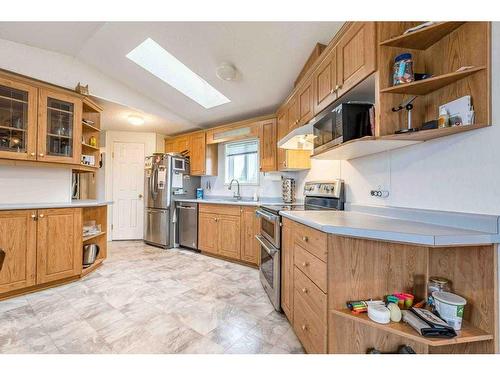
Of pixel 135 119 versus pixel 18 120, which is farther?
pixel 135 119

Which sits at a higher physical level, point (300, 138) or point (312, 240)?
point (300, 138)

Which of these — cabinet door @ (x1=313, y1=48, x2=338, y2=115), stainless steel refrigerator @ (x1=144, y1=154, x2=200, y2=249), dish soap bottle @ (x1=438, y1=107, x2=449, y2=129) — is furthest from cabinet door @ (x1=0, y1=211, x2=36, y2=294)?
dish soap bottle @ (x1=438, y1=107, x2=449, y2=129)

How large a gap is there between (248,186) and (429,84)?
303cm

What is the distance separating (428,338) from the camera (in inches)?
37.8

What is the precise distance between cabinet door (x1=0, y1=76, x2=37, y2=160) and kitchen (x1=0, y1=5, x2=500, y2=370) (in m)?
0.01

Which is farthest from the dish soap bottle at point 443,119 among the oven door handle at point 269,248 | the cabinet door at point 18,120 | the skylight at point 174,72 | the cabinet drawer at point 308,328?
the cabinet door at point 18,120

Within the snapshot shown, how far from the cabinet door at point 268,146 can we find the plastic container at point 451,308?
248 centimetres

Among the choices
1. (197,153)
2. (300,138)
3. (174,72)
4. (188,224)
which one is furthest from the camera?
(197,153)

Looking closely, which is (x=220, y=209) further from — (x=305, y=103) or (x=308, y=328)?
(x=308, y=328)

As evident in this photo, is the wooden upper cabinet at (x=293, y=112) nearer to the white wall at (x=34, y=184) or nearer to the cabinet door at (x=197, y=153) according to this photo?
the cabinet door at (x=197, y=153)

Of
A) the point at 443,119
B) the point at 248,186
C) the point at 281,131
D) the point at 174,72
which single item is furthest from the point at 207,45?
the point at 443,119

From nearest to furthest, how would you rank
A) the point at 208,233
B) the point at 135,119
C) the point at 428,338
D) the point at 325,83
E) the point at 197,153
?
the point at 428,338, the point at 325,83, the point at 208,233, the point at 135,119, the point at 197,153

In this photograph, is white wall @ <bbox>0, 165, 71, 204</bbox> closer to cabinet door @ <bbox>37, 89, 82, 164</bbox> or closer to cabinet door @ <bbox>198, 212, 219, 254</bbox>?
cabinet door @ <bbox>37, 89, 82, 164</bbox>

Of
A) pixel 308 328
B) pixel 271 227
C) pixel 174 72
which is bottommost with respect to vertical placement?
pixel 308 328
